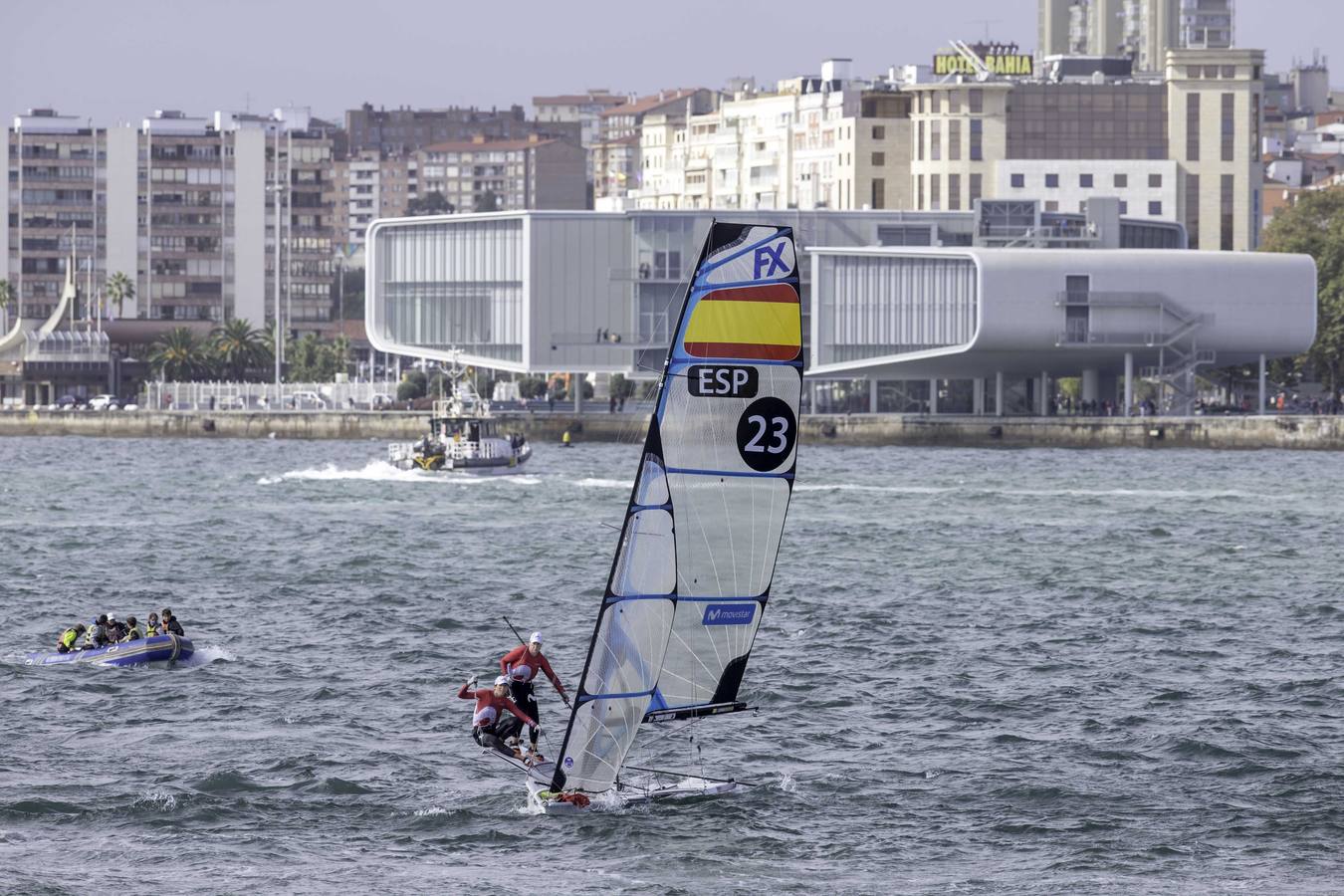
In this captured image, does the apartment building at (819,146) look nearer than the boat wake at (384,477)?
No

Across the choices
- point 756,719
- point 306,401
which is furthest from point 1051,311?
point 756,719

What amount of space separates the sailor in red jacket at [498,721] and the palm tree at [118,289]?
153 meters

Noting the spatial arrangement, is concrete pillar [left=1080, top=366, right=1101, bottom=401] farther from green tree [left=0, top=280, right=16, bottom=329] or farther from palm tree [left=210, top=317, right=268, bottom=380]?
green tree [left=0, top=280, right=16, bottom=329]

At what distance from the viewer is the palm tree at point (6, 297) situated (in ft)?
575

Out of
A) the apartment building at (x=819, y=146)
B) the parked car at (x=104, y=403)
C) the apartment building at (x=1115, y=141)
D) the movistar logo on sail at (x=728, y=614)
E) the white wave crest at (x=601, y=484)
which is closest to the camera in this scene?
the movistar logo on sail at (x=728, y=614)

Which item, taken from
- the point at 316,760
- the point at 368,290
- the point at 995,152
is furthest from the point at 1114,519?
the point at 995,152

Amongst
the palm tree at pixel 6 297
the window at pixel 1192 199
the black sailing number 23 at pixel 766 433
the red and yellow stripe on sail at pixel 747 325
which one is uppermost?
the window at pixel 1192 199

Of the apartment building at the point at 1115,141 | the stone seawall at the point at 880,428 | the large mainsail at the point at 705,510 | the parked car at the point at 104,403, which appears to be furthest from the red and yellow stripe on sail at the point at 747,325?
the apartment building at the point at 1115,141

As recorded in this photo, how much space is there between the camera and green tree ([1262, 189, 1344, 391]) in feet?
397

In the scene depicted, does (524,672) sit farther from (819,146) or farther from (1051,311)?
(819,146)

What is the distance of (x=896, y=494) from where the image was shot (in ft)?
258

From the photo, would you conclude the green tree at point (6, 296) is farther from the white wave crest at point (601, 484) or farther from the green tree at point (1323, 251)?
the white wave crest at point (601, 484)

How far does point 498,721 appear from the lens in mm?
26078

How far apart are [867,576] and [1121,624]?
9753mm
